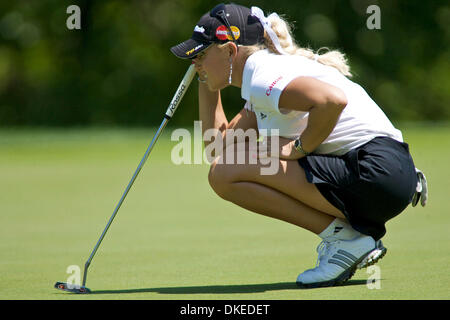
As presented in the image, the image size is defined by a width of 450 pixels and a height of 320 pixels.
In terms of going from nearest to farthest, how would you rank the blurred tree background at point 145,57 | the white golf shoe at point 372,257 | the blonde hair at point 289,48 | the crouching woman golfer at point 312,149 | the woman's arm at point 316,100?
1. the woman's arm at point 316,100
2. the crouching woman golfer at point 312,149
3. the white golf shoe at point 372,257
4. the blonde hair at point 289,48
5. the blurred tree background at point 145,57

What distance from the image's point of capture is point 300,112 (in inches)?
151

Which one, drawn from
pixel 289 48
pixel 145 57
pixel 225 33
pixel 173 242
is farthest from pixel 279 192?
pixel 145 57

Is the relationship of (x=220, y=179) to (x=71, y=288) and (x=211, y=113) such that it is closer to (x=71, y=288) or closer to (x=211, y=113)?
(x=211, y=113)

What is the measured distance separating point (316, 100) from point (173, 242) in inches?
80.8

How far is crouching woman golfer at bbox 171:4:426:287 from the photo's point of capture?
12.0 ft

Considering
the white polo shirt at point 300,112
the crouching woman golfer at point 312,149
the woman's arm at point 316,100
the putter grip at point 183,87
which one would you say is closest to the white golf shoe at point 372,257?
the crouching woman golfer at point 312,149

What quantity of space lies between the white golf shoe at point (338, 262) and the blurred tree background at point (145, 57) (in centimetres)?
1856

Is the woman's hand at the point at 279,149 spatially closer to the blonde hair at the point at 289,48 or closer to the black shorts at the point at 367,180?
the black shorts at the point at 367,180

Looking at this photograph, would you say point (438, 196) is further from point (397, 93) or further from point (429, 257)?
point (397, 93)

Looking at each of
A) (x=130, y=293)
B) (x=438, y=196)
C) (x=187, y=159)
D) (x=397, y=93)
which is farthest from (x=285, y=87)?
(x=397, y=93)

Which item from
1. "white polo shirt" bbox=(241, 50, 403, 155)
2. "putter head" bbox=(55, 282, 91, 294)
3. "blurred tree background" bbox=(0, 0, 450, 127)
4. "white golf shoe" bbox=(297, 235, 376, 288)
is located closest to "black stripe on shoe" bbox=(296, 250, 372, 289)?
"white golf shoe" bbox=(297, 235, 376, 288)

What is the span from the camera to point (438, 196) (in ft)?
22.8

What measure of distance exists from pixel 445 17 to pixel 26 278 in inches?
826

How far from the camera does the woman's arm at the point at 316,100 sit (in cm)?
353
